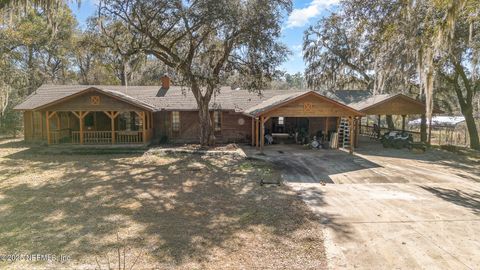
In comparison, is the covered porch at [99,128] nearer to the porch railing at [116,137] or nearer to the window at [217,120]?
the porch railing at [116,137]

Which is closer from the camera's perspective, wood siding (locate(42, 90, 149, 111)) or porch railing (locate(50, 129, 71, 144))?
wood siding (locate(42, 90, 149, 111))

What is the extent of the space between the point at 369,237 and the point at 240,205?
3.29m

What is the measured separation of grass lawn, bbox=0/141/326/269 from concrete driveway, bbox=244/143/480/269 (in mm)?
624

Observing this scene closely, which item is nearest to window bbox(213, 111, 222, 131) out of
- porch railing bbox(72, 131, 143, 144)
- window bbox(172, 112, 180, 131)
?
window bbox(172, 112, 180, 131)

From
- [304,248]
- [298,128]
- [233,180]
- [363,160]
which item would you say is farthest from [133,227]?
[298,128]

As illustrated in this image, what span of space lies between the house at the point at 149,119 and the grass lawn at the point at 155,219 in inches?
212

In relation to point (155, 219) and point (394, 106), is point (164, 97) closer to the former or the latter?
point (155, 219)

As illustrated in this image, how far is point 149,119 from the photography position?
18562 millimetres

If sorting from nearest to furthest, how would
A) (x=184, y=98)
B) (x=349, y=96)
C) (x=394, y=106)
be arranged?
(x=394, y=106) → (x=184, y=98) → (x=349, y=96)

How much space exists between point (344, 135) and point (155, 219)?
1424cm

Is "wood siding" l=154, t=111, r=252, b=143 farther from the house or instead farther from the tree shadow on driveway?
the tree shadow on driveway

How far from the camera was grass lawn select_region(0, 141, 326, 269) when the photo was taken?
514cm

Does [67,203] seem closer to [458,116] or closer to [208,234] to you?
[208,234]

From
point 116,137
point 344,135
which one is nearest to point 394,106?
point 344,135
